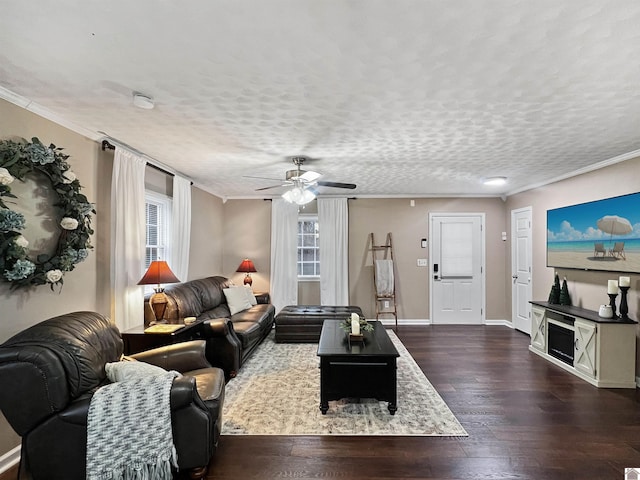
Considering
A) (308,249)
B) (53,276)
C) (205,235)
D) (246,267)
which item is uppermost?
(205,235)

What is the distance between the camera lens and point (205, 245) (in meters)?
6.11

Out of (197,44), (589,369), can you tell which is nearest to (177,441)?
(197,44)

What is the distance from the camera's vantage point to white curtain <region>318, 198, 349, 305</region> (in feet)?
22.3

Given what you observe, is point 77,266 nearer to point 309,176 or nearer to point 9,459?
point 9,459

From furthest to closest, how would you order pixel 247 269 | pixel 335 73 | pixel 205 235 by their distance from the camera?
pixel 247 269 → pixel 205 235 → pixel 335 73

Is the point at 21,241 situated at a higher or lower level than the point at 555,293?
higher

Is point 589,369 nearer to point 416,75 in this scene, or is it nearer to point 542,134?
point 542,134

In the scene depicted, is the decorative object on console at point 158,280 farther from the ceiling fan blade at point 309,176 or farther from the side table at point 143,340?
the ceiling fan blade at point 309,176

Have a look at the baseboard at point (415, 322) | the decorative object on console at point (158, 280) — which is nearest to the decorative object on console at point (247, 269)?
the baseboard at point (415, 322)

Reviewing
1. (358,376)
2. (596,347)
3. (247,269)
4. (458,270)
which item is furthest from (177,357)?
(458,270)

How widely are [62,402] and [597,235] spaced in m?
5.36

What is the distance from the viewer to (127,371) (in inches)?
88.9

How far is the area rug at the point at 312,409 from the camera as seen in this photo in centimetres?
287

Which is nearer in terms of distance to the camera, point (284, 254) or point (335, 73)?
point (335, 73)
